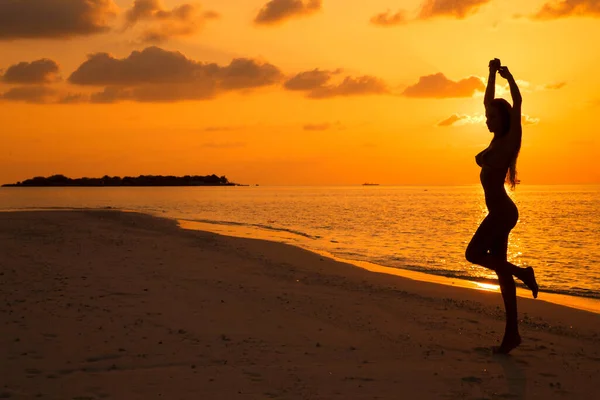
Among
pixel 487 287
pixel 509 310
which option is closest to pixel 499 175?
pixel 509 310

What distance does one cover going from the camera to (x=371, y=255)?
25.2 m

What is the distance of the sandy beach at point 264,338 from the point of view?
6.34 m

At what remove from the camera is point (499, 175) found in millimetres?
7535

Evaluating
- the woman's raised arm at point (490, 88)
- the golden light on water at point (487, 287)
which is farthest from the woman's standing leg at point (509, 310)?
the golden light on water at point (487, 287)

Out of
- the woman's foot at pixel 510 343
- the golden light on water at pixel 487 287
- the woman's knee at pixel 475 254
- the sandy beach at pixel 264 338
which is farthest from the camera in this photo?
the golden light on water at pixel 487 287

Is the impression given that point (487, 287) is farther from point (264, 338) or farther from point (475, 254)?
point (264, 338)

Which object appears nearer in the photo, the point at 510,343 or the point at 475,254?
the point at 475,254

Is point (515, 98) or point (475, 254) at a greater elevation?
point (515, 98)

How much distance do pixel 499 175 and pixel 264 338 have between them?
3669mm

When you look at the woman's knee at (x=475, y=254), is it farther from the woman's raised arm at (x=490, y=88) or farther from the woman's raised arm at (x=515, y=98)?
the woman's raised arm at (x=490, y=88)

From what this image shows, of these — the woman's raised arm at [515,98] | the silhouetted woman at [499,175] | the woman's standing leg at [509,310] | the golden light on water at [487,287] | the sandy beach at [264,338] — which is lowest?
the golden light on water at [487,287]

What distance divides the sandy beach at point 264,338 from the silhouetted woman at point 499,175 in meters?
1.25

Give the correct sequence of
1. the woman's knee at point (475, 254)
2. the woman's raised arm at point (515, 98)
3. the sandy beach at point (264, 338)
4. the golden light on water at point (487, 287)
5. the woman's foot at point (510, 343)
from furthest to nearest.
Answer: the golden light on water at point (487, 287), the woman's foot at point (510, 343), the woman's knee at point (475, 254), the woman's raised arm at point (515, 98), the sandy beach at point (264, 338)

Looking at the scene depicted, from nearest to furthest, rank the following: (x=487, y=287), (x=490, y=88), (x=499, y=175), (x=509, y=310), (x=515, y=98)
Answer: (x=515, y=98), (x=499, y=175), (x=490, y=88), (x=509, y=310), (x=487, y=287)
